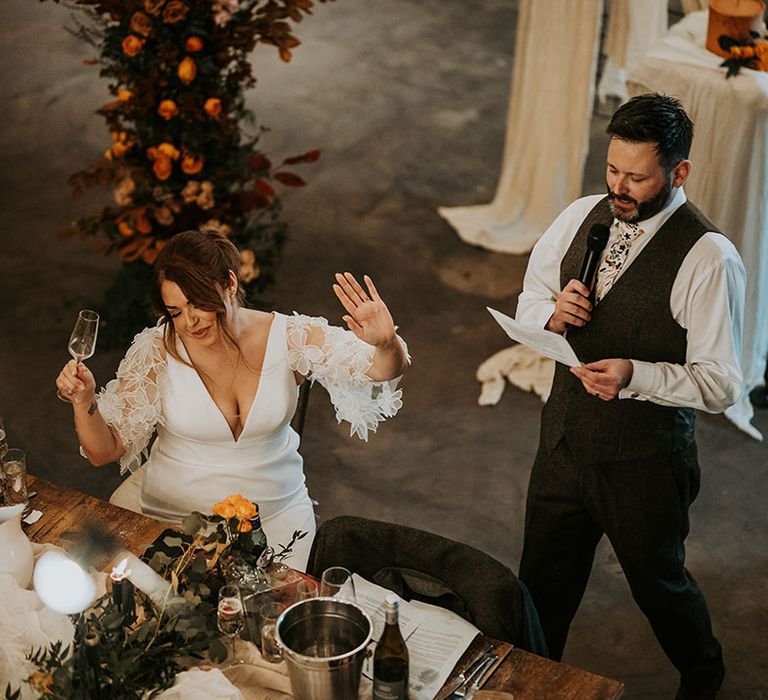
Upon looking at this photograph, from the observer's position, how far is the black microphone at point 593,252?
8.84ft

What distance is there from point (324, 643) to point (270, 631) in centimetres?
20

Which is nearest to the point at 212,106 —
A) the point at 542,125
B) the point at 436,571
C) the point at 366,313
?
the point at 366,313

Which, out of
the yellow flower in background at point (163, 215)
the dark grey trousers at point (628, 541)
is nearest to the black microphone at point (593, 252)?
the dark grey trousers at point (628, 541)

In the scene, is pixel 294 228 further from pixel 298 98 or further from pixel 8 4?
pixel 8 4

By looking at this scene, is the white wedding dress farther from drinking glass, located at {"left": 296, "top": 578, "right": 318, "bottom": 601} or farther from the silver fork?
the silver fork

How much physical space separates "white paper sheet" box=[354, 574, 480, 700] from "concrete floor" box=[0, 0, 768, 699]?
1.19 m

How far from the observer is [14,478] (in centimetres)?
265

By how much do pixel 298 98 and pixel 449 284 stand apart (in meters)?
2.33

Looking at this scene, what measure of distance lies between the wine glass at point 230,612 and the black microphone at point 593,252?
42.5 inches

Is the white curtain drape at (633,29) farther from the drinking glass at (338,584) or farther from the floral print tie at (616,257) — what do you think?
the drinking glass at (338,584)

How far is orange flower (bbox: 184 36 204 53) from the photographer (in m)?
4.14

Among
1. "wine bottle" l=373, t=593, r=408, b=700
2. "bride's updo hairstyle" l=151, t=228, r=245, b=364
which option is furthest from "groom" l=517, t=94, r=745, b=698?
"wine bottle" l=373, t=593, r=408, b=700

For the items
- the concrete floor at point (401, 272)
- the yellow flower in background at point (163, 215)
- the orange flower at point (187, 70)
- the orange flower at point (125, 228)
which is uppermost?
the orange flower at point (187, 70)

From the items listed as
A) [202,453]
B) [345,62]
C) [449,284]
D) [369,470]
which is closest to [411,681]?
[202,453]
